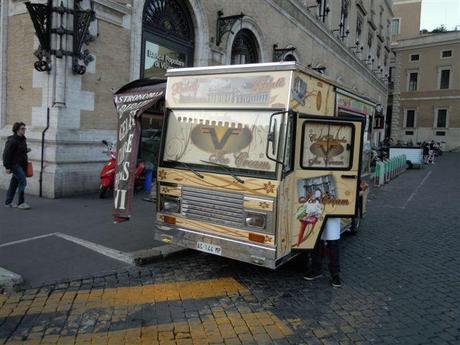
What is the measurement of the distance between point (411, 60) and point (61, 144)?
5849 centimetres

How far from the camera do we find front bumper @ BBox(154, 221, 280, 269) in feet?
15.9

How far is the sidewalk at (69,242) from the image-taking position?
205 inches

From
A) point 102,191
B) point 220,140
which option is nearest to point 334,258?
point 220,140

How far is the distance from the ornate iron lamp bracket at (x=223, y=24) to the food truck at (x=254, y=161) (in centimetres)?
949

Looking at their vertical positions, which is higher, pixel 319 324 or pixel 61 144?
pixel 61 144

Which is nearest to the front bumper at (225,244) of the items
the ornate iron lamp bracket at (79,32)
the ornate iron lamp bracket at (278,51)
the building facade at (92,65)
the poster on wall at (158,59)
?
the building facade at (92,65)

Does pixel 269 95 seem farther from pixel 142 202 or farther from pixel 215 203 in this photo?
pixel 142 202

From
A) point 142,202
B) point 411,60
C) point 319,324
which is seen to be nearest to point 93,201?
point 142,202

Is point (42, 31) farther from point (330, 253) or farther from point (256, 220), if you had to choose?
point (330, 253)

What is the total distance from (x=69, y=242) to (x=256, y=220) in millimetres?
3003

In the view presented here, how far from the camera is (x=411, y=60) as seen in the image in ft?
190

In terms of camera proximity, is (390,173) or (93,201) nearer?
(93,201)

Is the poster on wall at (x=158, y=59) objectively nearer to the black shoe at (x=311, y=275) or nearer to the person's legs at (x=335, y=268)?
the black shoe at (x=311, y=275)

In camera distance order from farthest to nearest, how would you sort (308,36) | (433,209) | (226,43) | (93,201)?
(308,36) < (226,43) < (433,209) < (93,201)
